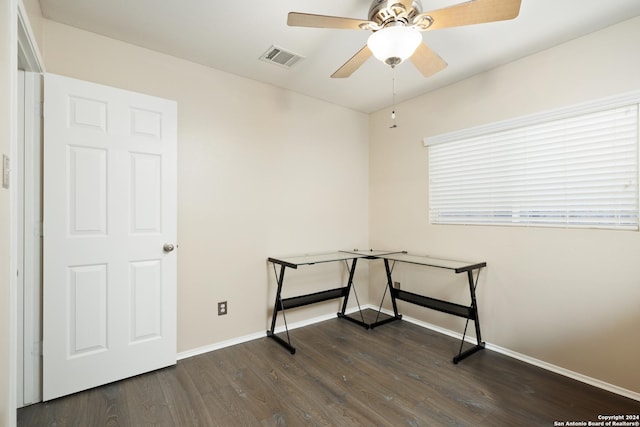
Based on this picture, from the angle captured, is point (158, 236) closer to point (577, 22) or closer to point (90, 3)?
point (90, 3)

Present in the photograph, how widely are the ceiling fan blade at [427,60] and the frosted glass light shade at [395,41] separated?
0.90 feet

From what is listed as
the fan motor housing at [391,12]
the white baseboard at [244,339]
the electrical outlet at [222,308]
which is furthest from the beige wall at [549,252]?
the electrical outlet at [222,308]

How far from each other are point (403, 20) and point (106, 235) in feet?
7.52

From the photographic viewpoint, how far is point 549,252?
7.69 ft

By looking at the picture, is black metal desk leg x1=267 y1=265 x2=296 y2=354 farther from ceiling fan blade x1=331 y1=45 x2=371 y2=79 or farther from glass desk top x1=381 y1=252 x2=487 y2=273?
ceiling fan blade x1=331 y1=45 x2=371 y2=79

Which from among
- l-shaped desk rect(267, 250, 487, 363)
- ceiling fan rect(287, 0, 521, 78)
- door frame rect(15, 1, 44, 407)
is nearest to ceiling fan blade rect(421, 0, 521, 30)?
ceiling fan rect(287, 0, 521, 78)

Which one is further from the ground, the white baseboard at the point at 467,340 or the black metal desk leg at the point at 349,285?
the black metal desk leg at the point at 349,285

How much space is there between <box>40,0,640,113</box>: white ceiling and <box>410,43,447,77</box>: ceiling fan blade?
0.34 meters

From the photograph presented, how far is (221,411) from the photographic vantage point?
6.06 ft

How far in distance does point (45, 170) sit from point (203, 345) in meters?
1.74

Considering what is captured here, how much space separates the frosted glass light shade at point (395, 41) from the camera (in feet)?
4.78

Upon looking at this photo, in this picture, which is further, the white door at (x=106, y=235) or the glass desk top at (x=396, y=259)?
the glass desk top at (x=396, y=259)

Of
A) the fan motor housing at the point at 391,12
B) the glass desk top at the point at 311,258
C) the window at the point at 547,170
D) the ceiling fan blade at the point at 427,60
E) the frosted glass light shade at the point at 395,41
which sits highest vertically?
the fan motor housing at the point at 391,12

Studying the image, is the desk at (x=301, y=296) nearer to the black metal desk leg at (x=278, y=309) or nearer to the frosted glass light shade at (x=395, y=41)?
the black metal desk leg at (x=278, y=309)
